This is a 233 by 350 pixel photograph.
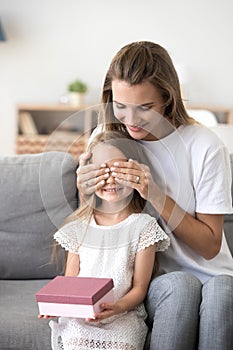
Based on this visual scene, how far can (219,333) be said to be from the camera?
1.65 m

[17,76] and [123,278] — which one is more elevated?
[123,278]

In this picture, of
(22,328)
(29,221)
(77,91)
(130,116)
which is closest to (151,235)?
(130,116)

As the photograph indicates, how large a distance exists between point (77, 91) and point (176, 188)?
3.97m

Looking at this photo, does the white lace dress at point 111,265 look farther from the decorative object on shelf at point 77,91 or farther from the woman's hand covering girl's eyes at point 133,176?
the decorative object on shelf at point 77,91

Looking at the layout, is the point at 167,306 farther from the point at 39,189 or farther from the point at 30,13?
the point at 30,13

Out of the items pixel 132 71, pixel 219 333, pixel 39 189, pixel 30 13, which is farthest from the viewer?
pixel 30 13

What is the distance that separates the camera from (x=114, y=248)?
1.85 metres

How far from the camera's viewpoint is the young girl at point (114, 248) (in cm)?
173

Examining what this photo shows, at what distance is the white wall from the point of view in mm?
5879

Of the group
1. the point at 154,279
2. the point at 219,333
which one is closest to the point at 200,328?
the point at 219,333

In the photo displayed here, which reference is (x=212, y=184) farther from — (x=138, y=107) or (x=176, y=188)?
(x=138, y=107)

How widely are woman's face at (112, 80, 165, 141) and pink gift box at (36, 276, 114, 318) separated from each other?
0.39 metres

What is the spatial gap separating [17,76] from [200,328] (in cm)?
455

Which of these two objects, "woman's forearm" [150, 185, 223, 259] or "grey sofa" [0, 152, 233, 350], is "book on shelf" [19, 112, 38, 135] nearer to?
"grey sofa" [0, 152, 233, 350]
